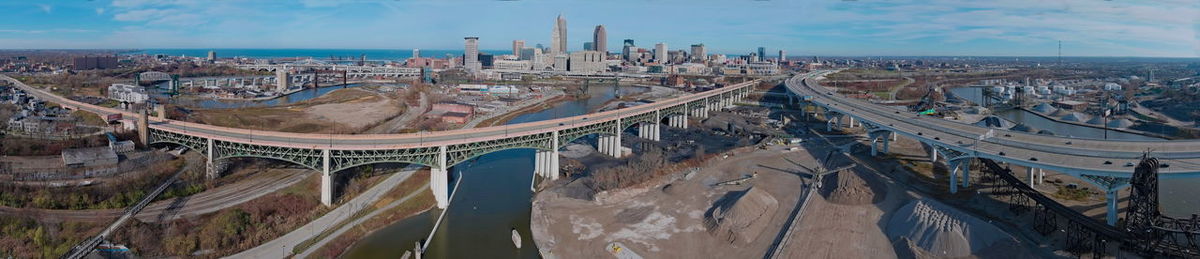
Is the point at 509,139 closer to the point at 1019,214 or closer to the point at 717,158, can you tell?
the point at 717,158

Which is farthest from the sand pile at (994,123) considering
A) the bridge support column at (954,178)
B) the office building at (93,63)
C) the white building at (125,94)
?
the office building at (93,63)

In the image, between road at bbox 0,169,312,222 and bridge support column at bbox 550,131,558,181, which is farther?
bridge support column at bbox 550,131,558,181

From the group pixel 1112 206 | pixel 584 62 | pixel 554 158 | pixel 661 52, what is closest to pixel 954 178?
pixel 1112 206

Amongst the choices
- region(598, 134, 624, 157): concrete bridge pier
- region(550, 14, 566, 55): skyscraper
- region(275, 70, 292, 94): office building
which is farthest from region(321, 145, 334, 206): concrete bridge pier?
region(550, 14, 566, 55): skyscraper

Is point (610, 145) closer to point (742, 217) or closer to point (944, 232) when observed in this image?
point (742, 217)

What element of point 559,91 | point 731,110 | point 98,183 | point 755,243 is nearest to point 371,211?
point 98,183

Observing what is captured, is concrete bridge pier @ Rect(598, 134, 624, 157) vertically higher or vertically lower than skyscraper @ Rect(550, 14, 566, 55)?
lower

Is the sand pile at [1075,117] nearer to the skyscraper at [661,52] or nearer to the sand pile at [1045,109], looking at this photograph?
the sand pile at [1045,109]

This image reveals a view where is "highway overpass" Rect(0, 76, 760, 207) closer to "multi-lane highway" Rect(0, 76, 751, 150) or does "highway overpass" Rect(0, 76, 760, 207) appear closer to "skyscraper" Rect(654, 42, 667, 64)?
"multi-lane highway" Rect(0, 76, 751, 150)
